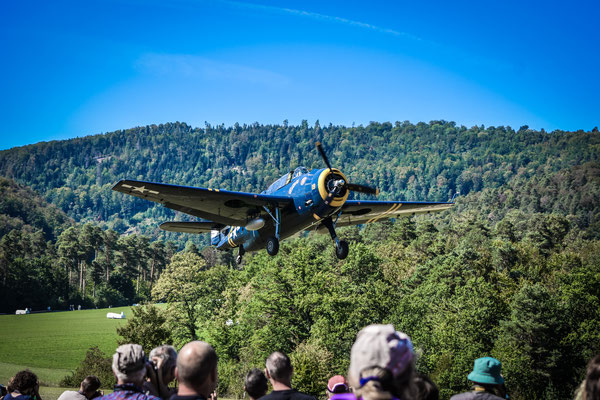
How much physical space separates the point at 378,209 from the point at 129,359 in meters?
23.4

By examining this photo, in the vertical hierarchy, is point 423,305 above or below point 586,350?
above

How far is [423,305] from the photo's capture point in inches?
2554

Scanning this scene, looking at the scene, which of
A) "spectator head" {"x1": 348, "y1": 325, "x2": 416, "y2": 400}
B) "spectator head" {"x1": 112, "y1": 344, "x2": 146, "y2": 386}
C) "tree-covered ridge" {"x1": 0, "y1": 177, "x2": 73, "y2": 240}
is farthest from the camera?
"tree-covered ridge" {"x1": 0, "y1": 177, "x2": 73, "y2": 240}

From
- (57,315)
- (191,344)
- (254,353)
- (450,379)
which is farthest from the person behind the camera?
(57,315)

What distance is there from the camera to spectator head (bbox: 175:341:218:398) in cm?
380

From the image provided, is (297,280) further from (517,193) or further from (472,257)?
(517,193)

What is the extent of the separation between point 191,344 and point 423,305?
63997 millimetres

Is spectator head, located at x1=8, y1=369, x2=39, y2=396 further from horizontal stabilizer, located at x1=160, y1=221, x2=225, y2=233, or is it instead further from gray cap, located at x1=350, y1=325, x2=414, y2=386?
horizontal stabilizer, located at x1=160, y1=221, x2=225, y2=233

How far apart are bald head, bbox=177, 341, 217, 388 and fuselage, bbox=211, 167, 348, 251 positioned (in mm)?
17454

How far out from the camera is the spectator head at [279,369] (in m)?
5.30

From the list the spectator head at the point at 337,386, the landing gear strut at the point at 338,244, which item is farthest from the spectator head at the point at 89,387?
the landing gear strut at the point at 338,244

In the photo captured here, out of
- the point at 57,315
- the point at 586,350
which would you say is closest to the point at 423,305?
the point at 586,350

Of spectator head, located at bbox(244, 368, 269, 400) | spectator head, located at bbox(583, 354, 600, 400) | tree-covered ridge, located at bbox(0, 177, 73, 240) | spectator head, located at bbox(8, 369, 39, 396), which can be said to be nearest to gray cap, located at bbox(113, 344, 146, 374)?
spectator head, located at bbox(244, 368, 269, 400)

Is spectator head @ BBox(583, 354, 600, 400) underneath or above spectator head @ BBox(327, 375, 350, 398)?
above
